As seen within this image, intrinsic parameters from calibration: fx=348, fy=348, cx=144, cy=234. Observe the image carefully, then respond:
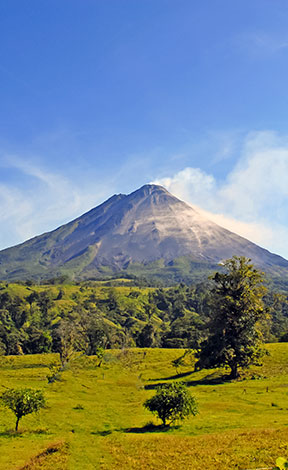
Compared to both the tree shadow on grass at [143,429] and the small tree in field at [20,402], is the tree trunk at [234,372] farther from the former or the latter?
the small tree in field at [20,402]

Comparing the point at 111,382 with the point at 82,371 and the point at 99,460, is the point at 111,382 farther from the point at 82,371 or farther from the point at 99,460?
the point at 99,460

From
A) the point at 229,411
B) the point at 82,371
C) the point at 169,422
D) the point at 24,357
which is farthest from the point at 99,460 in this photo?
the point at 24,357

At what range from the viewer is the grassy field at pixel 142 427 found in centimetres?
2627

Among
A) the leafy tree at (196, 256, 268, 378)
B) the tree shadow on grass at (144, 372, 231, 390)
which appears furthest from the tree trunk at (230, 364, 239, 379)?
the tree shadow on grass at (144, 372, 231, 390)

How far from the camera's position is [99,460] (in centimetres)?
2758

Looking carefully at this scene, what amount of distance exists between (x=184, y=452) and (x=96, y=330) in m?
92.1

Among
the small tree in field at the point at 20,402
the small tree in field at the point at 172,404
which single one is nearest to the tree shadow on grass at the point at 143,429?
the small tree in field at the point at 172,404

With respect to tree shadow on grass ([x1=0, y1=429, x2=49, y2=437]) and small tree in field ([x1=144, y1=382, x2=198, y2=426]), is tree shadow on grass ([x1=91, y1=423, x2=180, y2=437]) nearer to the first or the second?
small tree in field ([x1=144, y1=382, x2=198, y2=426])

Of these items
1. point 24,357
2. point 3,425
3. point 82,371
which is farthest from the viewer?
point 24,357

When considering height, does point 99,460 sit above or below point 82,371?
above

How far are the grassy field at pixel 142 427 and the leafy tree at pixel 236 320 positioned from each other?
414 centimetres

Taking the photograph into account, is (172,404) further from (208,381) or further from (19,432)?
(208,381)

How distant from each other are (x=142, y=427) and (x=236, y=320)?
3248 centimetres

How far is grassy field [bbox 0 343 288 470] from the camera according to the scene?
86.2 feet
